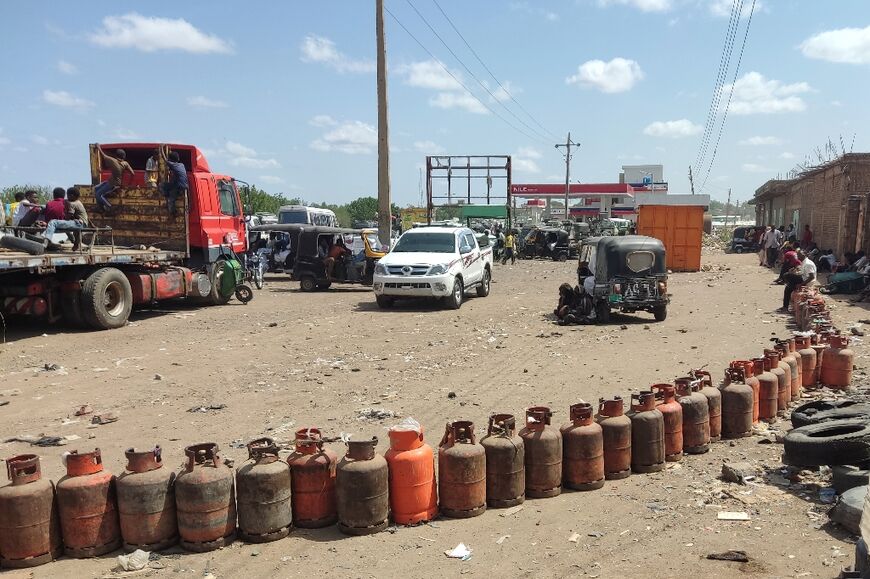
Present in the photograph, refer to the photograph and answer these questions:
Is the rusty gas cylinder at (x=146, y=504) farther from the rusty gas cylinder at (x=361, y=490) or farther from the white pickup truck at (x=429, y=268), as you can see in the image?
the white pickup truck at (x=429, y=268)

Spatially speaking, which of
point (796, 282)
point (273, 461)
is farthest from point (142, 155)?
point (796, 282)

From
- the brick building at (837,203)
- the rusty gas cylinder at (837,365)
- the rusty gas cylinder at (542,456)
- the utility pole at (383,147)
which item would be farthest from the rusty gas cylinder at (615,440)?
the brick building at (837,203)

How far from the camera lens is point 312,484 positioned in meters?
4.36

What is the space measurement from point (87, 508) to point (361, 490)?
156 centimetres

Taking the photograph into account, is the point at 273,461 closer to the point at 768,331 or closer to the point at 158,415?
the point at 158,415

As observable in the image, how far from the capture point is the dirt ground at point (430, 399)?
4.04 metres

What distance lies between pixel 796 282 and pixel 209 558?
13614mm

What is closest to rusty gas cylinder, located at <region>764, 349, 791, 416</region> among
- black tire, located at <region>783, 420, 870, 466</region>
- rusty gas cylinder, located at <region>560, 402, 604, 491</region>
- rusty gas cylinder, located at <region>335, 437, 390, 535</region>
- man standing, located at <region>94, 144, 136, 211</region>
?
black tire, located at <region>783, 420, 870, 466</region>

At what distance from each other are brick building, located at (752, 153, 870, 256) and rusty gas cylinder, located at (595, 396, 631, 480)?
18961 mm

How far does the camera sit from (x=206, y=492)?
4.12 metres

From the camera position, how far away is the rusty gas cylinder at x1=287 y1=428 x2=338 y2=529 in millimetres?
4355

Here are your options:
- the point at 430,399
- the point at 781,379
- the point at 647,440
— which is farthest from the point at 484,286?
the point at 647,440

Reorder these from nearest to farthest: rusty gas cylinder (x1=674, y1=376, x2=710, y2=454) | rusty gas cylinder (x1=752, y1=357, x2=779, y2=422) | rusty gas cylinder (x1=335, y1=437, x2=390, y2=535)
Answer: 1. rusty gas cylinder (x1=335, y1=437, x2=390, y2=535)
2. rusty gas cylinder (x1=674, y1=376, x2=710, y2=454)
3. rusty gas cylinder (x1=752, y1=357, x2=779, y2=422)

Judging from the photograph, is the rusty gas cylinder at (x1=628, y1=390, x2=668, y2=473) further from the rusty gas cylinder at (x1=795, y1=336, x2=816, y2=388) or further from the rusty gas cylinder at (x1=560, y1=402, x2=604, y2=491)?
the rusty gas cylinder at (x1=795, y1=336, x2=816, y2=388)
